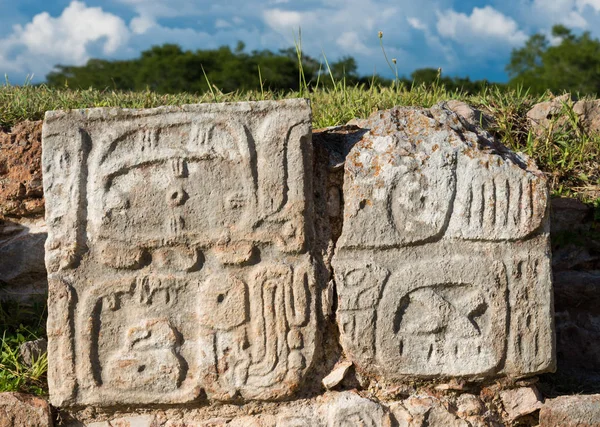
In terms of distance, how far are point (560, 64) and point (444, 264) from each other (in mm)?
21288

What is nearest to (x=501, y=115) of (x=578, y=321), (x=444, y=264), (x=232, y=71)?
(x=578, y=321)

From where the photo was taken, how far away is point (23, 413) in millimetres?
2846

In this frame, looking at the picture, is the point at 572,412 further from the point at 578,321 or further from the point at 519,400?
the point at 578,321

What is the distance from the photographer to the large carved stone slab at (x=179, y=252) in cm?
277

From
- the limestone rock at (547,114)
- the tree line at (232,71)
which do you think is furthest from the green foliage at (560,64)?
the limestone rock at (547,114)

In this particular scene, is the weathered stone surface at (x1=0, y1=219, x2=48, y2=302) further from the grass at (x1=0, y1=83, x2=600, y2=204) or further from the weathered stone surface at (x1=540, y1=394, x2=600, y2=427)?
the weathered stone surface at (x1=540, y1=394, x2=600, y2=427)

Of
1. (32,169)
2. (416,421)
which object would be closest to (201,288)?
(416,421)

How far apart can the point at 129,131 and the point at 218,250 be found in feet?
1.78

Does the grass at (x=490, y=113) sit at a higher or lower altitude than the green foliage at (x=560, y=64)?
lower

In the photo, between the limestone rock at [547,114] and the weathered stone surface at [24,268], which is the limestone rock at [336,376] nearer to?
the weathered stone surface at [24,268]

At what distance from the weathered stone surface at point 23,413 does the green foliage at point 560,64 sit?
16.3 meters

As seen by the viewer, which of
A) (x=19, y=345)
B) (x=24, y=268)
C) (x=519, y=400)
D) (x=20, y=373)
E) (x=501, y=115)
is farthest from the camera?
(x=501, y=115)

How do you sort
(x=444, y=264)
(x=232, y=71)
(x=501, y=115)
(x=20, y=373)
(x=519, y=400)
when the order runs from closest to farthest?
(x=444, y=264) < (x=519, y=400) < (x=20, y=373) < (x=501, y=115) < (x=232, y=71)

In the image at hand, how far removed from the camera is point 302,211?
2.77m
